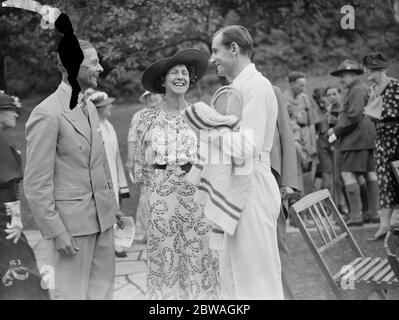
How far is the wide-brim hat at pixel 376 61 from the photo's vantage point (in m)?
5.61

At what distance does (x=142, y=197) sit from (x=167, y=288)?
204cm

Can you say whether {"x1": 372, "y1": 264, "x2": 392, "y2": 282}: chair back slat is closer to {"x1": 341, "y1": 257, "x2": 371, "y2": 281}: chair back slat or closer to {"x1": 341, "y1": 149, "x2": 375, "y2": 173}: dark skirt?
{"x1": 341, "y1": 257, "x2": 371, "y2": 281}: chair back slat

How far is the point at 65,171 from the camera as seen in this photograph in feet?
11.1

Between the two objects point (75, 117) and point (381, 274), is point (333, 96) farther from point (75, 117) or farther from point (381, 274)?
point (75, 117)

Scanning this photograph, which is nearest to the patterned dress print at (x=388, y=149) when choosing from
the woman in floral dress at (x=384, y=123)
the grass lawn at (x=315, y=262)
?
the woman in floral dress at (x=384, y=123)

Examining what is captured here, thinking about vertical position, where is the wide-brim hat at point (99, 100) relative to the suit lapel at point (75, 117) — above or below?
below

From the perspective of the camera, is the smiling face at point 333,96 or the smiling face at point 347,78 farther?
the smiling face at point 333,96

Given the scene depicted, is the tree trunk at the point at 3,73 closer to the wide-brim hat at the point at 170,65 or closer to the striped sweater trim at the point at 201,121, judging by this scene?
the wide-brim hat at the point at 170,65

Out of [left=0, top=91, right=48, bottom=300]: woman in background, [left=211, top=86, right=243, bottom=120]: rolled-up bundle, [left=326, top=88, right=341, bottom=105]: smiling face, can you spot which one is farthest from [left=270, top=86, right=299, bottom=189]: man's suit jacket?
[left=326, top=88, right=341, bottom=105]: smiling face

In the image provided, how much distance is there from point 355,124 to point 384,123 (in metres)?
0.82

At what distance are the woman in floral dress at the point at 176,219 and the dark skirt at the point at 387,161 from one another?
2.32 m

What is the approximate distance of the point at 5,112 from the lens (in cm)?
417
